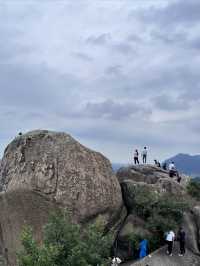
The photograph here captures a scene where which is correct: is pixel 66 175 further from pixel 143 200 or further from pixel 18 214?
pixel 143 200

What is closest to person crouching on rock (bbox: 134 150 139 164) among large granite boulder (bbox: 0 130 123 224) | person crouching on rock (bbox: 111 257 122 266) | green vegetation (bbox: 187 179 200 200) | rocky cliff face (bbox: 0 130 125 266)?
green vegetation (bbox: 187 179 200 200)

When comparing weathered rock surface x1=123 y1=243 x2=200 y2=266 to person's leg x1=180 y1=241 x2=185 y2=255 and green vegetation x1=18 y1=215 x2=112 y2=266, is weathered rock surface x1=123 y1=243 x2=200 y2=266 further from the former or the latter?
green vegetation x1=18 y1=215 x2=112 y2=266

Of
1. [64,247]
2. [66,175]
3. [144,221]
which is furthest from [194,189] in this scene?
[64,247]

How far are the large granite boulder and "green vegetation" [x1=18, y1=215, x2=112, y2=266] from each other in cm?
784

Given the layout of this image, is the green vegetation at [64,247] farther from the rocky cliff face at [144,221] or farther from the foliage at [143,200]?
the foliage at [143,200]

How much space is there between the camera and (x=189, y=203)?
3550cm

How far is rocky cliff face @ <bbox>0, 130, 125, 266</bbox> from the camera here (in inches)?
1180

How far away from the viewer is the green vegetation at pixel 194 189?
1553 inches

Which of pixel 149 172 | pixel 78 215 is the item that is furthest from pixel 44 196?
pixel 149 172

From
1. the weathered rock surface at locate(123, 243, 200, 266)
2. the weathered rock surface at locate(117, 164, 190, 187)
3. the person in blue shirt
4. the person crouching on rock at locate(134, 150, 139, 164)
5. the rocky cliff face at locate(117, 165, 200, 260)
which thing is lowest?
the weathered rock surface at locate(123, 243, 200, 266)

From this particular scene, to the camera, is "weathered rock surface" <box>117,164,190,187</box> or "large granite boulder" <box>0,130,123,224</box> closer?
"large granite boulder" <box>0,130,123,224</box>

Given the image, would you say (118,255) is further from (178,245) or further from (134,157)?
(134,157)

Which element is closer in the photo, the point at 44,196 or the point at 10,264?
the point at 10,264

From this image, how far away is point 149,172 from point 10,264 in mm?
18724
